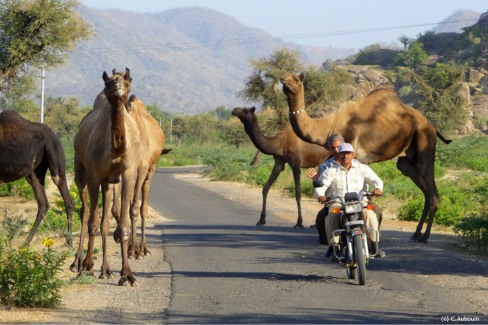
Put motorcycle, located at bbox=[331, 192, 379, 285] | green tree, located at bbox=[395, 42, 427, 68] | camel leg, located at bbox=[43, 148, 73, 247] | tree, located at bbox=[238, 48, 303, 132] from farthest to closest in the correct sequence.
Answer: green tree, located at bbox=[395, 42, 427, 68] → tree, located at bbox=[238, 48, 303, 132] → camel leg, located at bbox=[43, 148, 73, 247] → motorcycle, located at bbox=[331, 192, 379, 285]

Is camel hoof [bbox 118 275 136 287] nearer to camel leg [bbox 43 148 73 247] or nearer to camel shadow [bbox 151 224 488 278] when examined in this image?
camel shadow [bbox 151 224 488 278]

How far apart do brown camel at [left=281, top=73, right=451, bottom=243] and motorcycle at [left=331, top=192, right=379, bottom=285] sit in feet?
16.0

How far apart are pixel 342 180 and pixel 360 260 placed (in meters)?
1.35

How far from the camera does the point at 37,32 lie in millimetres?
32688

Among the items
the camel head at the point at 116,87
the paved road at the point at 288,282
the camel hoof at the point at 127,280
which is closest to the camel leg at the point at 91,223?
the camel hoof at the point at 127,280

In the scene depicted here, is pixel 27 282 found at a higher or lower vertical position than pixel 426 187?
lower

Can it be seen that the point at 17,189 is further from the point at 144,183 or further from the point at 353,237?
the point at 353,237

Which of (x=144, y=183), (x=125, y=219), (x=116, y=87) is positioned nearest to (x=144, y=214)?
(x=144, y=183)

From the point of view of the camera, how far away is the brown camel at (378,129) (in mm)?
16844

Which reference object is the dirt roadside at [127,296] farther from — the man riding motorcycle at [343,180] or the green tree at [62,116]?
the green tree at [62,116]

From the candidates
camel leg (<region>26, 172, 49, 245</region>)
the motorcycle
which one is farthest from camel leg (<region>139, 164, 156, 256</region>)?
the motorcycle

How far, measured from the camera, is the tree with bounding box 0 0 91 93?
32.2m

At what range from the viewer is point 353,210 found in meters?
11.5

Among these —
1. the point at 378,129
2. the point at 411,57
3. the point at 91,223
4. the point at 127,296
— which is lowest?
the point at 127,296
